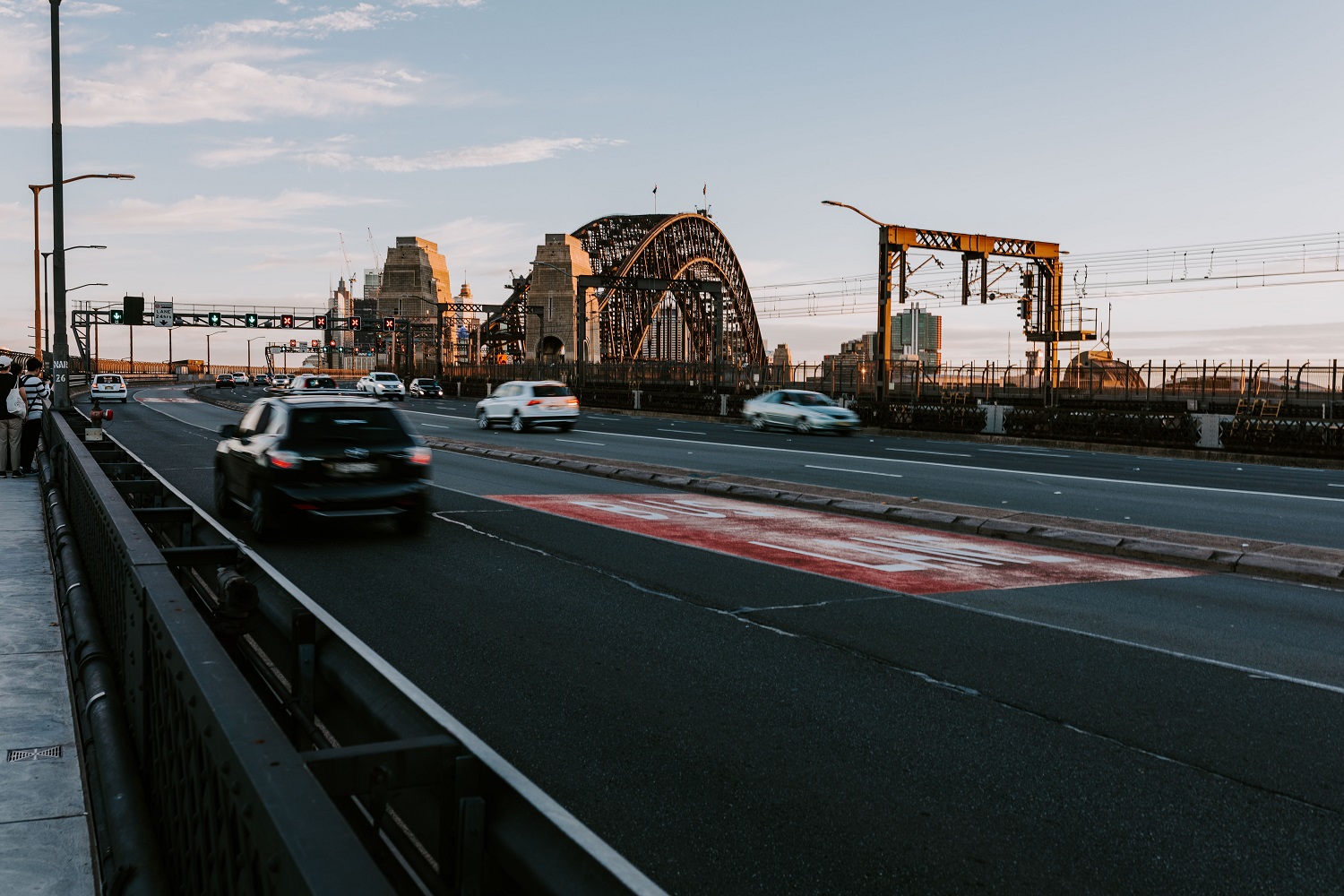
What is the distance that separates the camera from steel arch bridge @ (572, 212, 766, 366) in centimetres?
11594

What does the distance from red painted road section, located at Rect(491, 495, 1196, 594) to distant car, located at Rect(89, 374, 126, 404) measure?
52636mm

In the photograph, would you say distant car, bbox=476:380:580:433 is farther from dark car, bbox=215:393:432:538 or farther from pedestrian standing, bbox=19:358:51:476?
dark car, bbox=215:393:432:538

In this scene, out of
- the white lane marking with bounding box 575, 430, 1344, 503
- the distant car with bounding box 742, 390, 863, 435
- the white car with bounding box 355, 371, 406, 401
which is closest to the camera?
the white lane marking with bounding box 575, 430, 1344, 503

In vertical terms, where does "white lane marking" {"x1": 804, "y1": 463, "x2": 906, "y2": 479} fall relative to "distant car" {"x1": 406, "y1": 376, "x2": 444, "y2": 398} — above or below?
below

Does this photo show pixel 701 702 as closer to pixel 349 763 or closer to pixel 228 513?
pixel 349 763

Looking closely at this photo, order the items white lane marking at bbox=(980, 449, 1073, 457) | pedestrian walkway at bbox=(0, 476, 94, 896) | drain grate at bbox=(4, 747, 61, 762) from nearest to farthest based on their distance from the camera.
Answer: pedestrian walkway at bbox=(0, 476, 94, 896) < drain grate at bbox=(4, 747, 61, 762) < white lane marking at bbox=(980, 449, 1073, 457)

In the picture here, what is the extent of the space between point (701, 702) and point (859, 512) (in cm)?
928

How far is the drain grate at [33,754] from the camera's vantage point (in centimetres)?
489

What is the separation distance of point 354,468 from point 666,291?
99.3 metres

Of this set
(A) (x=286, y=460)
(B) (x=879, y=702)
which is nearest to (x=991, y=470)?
(A) (x=286, y=460)

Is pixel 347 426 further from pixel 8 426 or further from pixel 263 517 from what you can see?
pixel 8 426

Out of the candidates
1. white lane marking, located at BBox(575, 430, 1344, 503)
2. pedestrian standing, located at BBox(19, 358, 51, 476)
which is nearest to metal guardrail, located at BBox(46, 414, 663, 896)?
pedestrian standing, located at BBox(19, 358, 51, 476)

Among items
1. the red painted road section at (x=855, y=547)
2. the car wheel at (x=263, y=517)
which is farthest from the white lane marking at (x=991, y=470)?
the car wheel at (x=263, y=517)

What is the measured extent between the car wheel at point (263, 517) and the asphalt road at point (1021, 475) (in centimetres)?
939
